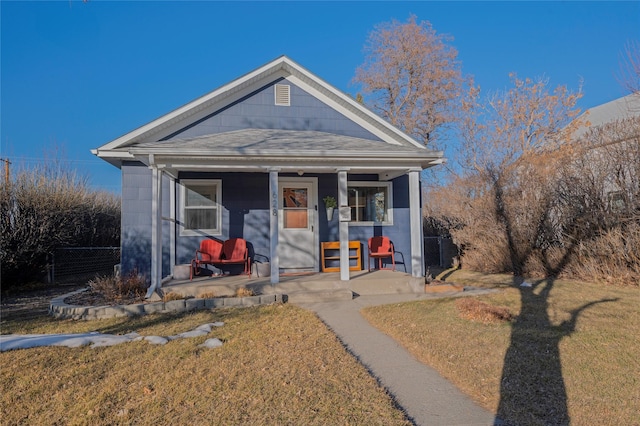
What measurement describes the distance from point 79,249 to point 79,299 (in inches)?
203

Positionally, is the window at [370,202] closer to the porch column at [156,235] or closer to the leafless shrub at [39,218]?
the porch column at [156,235]

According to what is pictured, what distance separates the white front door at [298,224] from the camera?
9.62m

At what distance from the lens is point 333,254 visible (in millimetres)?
9898

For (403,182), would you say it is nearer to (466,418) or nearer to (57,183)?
(466,418)

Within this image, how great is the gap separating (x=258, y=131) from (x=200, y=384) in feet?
23.1

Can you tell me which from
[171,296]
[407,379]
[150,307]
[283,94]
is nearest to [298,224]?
[283,94]

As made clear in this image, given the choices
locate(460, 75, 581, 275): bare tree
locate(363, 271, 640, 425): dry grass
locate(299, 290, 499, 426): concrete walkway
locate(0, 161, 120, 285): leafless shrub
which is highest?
locate(460, 75, 581, 275): bare tree

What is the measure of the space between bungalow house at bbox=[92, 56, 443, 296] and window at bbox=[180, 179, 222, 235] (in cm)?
2

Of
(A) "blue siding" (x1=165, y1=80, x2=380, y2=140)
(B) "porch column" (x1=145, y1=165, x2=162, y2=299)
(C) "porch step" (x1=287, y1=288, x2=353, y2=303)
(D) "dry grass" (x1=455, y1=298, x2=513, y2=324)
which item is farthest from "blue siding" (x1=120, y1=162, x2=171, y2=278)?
(D) "dry grass" (x1=455, y1=298, x2=513, y2=324)

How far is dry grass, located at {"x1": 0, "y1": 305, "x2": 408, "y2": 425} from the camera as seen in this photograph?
308 cm

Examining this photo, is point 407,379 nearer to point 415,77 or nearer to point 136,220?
point 136,220

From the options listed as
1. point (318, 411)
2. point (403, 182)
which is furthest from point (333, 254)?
point (318, 411)

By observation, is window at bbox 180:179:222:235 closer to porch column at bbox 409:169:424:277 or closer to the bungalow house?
the bungalow house

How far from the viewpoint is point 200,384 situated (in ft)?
12.0
